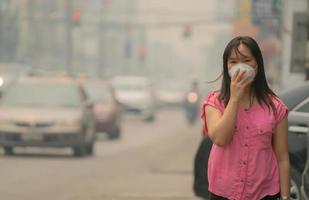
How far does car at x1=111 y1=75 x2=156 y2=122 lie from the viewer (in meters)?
45.2

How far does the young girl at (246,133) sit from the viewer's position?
578 cm

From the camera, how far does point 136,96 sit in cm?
4544

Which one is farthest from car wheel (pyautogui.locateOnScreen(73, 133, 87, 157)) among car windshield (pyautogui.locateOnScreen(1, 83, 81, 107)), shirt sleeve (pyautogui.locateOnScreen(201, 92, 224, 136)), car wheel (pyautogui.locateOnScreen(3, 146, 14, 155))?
shirt sleeve (pyautogui.locateOnScreen(201, 92, 224, 136))

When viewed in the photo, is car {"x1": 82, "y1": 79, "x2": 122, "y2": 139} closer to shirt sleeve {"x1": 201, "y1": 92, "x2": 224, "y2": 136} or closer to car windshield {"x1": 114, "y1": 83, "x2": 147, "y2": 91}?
car windshield {"x1": 114, "y1": 83, "x2": 147, "y2": 91}

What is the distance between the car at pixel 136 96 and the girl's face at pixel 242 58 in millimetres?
38608

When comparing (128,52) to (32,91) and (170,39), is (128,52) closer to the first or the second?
(32,91)

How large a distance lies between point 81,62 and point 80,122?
265 feet

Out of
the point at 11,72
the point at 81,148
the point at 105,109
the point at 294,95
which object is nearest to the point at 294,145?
the point at 294,95

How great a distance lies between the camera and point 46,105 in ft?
72.5

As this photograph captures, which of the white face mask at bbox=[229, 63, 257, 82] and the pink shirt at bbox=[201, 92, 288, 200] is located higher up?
the white face mask at bbox=[229, 63, 257, 82]

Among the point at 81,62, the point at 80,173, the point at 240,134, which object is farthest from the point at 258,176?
the point at 81,62

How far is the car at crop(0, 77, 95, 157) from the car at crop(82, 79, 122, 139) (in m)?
6.37

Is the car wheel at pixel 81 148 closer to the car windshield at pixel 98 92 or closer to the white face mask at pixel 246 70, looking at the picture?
the car windshield at pixel 98 92

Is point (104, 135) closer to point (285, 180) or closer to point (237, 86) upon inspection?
point (285, 180)
